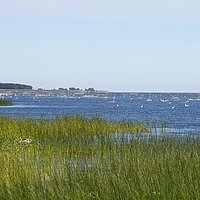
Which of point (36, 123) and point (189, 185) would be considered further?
→ point (36, 123)

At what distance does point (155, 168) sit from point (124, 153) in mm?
991

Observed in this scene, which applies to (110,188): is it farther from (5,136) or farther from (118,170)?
(5,136)

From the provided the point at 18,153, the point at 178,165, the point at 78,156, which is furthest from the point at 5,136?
the point at 178,165

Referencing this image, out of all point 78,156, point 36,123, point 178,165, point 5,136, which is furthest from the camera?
point 36,123

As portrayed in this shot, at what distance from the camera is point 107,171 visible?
1027cm

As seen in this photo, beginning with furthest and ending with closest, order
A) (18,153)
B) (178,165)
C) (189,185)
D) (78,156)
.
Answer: (18,153)
(78,156)
(178,165)
(189,185)

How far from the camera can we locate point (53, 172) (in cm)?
1122

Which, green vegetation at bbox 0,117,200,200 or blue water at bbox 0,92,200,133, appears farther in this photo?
blue water at bbox 0,92,200,133

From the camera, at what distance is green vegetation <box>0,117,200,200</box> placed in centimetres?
919

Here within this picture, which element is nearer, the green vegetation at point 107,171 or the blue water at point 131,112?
the green vegetation at point 107,171

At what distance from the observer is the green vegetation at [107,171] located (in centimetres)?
919

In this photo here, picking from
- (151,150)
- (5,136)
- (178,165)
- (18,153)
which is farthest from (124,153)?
(5,136)

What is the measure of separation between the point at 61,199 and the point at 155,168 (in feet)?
5.03

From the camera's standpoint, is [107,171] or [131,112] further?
[131,112]
